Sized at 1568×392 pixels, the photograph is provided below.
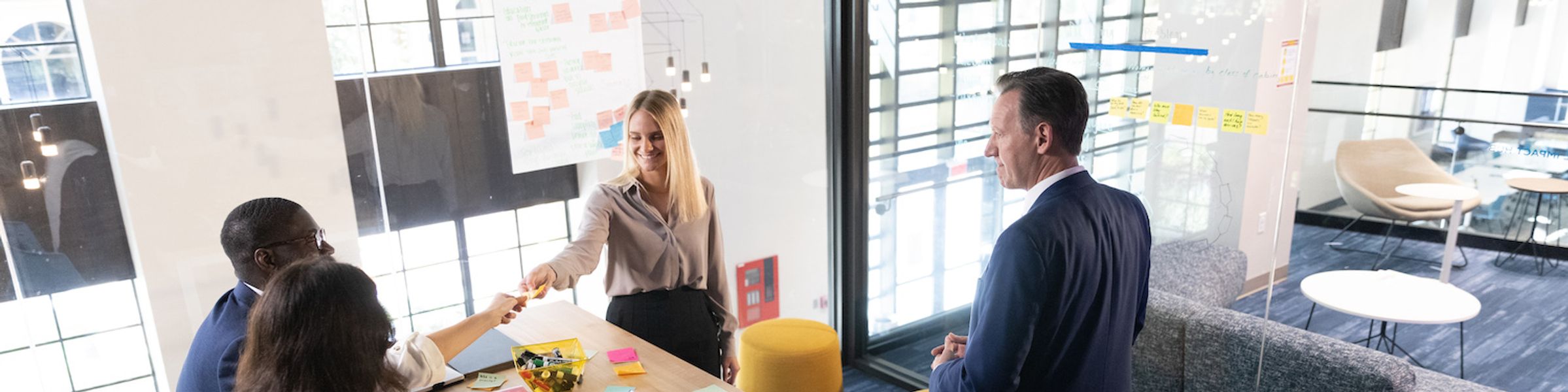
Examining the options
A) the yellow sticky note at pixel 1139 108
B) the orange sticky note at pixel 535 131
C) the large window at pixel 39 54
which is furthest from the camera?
the orange sticky note at pixel 535 131

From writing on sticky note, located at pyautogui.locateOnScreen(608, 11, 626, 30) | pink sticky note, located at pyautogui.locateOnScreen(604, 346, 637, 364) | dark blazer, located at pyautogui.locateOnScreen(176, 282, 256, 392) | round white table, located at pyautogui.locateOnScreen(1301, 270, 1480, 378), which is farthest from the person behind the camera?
writing on sticky note, located at pyautogui.locateOnScreen(608, 11, 626, 30)

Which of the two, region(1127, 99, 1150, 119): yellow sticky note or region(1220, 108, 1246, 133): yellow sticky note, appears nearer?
region(1220, 108, 1246, 133): yellow sticky note

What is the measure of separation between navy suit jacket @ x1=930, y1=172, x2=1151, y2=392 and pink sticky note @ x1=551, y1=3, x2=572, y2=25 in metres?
2.17

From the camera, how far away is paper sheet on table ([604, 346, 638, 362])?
2.63 meters

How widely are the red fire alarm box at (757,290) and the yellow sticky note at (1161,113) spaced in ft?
5.99

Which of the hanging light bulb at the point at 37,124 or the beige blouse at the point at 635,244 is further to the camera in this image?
the beige blouse at the point at 635,244

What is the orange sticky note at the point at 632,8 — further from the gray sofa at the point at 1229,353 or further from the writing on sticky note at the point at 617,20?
the gray sofa at the point at 1229,353

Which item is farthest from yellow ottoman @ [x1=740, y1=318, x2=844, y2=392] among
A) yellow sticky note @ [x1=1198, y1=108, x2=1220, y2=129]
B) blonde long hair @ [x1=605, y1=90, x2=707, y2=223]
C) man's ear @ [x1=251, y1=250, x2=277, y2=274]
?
man's ear @ [x1=251, y1=250, x2=277, y2=274]

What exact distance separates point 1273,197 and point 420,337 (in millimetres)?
2590

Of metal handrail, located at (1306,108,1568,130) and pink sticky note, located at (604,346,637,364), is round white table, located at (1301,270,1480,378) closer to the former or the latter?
metal handrail, located at (1306,108,1568,130)

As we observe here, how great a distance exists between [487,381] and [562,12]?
166cm

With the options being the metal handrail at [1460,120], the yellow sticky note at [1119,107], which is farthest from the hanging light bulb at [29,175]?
the metal handrail at [1460,120]

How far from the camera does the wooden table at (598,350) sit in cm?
248

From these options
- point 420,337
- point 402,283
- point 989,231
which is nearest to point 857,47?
point 989,231
